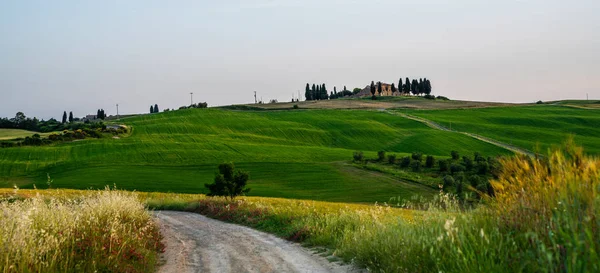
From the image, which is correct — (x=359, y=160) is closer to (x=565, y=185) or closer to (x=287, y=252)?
(x=287, y=252)

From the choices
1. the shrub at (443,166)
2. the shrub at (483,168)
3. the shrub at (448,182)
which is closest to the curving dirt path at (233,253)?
the shrub at (448,182)

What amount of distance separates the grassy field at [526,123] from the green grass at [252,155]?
12.0m

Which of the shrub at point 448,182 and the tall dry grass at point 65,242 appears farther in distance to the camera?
the shrub at point 448,182

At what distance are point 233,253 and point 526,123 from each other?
134m

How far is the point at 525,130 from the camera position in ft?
390

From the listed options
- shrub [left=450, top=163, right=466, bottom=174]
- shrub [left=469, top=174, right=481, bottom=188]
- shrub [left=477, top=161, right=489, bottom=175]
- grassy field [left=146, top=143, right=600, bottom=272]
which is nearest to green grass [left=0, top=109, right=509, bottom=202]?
shrub [left=469, top=174, right=481, bottom=188]

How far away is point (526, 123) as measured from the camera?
135 m

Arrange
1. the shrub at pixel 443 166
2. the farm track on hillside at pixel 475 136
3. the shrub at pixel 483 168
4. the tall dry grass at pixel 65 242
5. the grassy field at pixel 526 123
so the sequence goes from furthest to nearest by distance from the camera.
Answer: the grassy field at pixel 526 123, the farm track on hillside at pixel 475 136, the shrub at pixel 443 166, the shrub at pixel 483 168, the tall dry grass at pixel 65 242

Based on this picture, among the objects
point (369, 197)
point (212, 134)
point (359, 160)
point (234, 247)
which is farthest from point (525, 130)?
point (234, 247)

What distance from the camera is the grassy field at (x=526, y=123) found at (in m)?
110

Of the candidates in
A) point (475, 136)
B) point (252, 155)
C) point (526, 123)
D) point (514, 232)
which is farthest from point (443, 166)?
point (526, 123)

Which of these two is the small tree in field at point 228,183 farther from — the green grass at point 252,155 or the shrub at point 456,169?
the shrub at point 456,169

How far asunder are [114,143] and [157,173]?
1056 inches

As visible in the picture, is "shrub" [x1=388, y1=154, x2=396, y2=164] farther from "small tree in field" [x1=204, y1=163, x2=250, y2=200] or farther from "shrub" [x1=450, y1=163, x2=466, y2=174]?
"small tree in field" [x1=204, y1=163, x2=250, y2=200]
